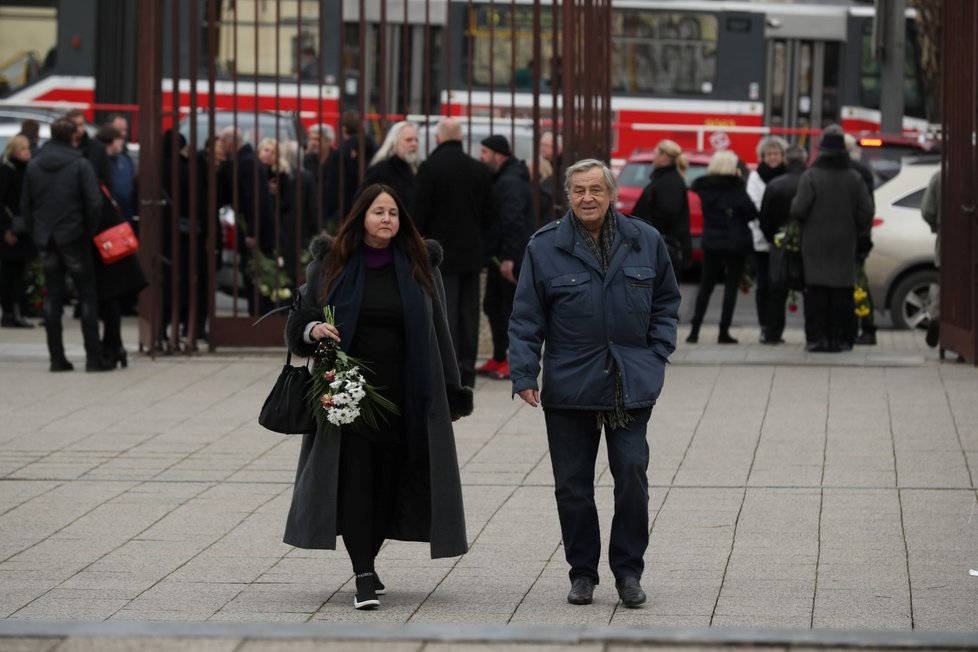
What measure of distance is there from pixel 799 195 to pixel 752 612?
822 cm

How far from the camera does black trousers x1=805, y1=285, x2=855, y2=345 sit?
46.6 feet

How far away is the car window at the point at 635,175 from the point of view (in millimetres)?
21781

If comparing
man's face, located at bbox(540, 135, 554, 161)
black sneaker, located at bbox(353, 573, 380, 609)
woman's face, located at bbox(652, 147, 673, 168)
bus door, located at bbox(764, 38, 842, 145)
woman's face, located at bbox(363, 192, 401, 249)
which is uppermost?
bus door, located at bbox(764, 38, 842, 145)

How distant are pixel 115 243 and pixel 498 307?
262cm

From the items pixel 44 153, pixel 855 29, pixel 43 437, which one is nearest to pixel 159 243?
pixel 44 153

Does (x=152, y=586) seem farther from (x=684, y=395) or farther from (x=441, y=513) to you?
(x=684, y=395)

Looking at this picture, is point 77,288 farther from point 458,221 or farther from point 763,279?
point 763,279

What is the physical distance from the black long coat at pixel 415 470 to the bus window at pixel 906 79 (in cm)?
2198

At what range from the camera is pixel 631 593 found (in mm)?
6336

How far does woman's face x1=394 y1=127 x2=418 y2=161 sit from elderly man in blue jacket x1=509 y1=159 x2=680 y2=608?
5563 millimetres

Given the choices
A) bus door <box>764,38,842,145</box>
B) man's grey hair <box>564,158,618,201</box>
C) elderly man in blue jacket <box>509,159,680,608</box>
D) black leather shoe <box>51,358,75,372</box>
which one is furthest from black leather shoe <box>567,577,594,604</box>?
bus door <box>764,38,842,145</box>

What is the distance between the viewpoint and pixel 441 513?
21.5 ft

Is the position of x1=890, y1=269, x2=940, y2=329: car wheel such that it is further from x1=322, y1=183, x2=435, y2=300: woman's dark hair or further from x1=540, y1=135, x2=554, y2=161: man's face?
x1=322, y1=183, x2=435, y2=300: woman's dark hair

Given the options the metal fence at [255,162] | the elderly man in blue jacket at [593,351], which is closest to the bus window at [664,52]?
the metal fence at [255,162]
